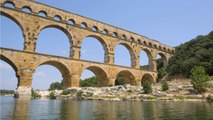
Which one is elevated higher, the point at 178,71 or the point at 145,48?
the point at 145,48

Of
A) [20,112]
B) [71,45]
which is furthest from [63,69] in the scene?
[20,112]

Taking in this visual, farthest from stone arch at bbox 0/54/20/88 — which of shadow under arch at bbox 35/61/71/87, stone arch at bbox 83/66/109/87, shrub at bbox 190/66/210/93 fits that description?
shrub at bbox 190/66/210/93

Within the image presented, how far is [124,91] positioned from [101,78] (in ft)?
36.6

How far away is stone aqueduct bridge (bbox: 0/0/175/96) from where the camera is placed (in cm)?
3278

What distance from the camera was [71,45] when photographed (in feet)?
129

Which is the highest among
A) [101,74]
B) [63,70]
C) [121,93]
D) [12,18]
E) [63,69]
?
[12,18]

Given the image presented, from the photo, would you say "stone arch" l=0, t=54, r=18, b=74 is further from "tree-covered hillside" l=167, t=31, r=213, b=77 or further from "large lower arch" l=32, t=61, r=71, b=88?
"tree-covered hillside" l=167, t=31, r=213, b=77

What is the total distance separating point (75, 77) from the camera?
38.0 m

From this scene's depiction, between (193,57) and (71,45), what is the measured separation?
82.8 ft

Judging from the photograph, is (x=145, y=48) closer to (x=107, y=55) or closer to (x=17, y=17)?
(x=107, y=55)

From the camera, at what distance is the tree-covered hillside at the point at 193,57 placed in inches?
1852

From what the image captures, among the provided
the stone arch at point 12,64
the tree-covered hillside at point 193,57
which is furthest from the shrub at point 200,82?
the stone arch at point 12,64

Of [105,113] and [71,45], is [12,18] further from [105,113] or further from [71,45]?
[105,113]

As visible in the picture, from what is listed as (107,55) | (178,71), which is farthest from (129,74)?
(178,71)
